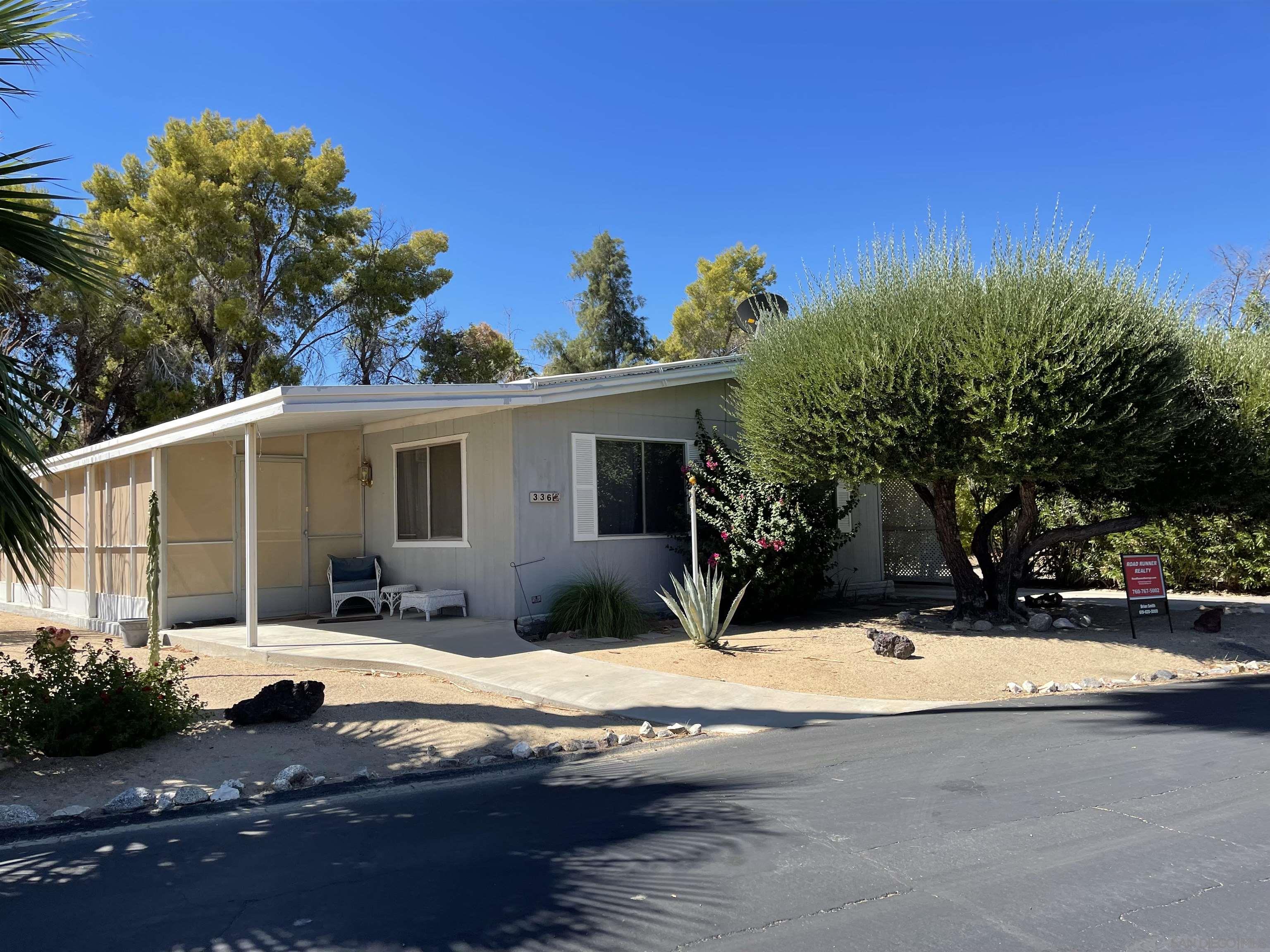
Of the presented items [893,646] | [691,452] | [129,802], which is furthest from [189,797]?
[691,452]

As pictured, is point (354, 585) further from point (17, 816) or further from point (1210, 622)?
point (1210, 622)

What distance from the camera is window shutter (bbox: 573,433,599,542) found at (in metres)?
13.2

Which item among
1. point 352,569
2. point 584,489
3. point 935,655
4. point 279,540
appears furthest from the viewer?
point 279,540

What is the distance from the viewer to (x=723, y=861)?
4.63 m

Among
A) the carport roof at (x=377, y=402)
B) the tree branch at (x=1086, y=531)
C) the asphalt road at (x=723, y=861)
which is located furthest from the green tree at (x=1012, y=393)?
the asphalt road at (x=723, y=861)

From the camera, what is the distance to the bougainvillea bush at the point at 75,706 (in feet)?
22.0

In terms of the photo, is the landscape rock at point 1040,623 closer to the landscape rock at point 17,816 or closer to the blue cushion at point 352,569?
the blue cushion at point 352,569

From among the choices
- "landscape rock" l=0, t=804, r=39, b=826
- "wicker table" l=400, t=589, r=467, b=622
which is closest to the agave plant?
"wicker table" l=400, t=589, r=467, b=622

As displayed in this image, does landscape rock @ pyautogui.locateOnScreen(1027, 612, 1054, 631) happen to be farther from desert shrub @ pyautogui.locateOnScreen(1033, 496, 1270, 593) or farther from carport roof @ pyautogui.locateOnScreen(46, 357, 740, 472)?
carport roof @ pyautogui.locateOnScreen(46, 357, 740, 472)

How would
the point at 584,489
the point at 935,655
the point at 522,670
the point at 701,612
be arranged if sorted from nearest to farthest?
the point at 522,670 → the point at 935,655 → the point at 701,612 → the point at 584,489

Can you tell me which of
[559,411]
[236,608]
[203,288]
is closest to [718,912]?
[559,411]

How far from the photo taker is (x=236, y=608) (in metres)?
14.2

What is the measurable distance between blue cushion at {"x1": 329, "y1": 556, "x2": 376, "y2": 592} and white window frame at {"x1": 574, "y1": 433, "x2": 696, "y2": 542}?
3.49 meters

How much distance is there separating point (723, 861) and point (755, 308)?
484 inches
